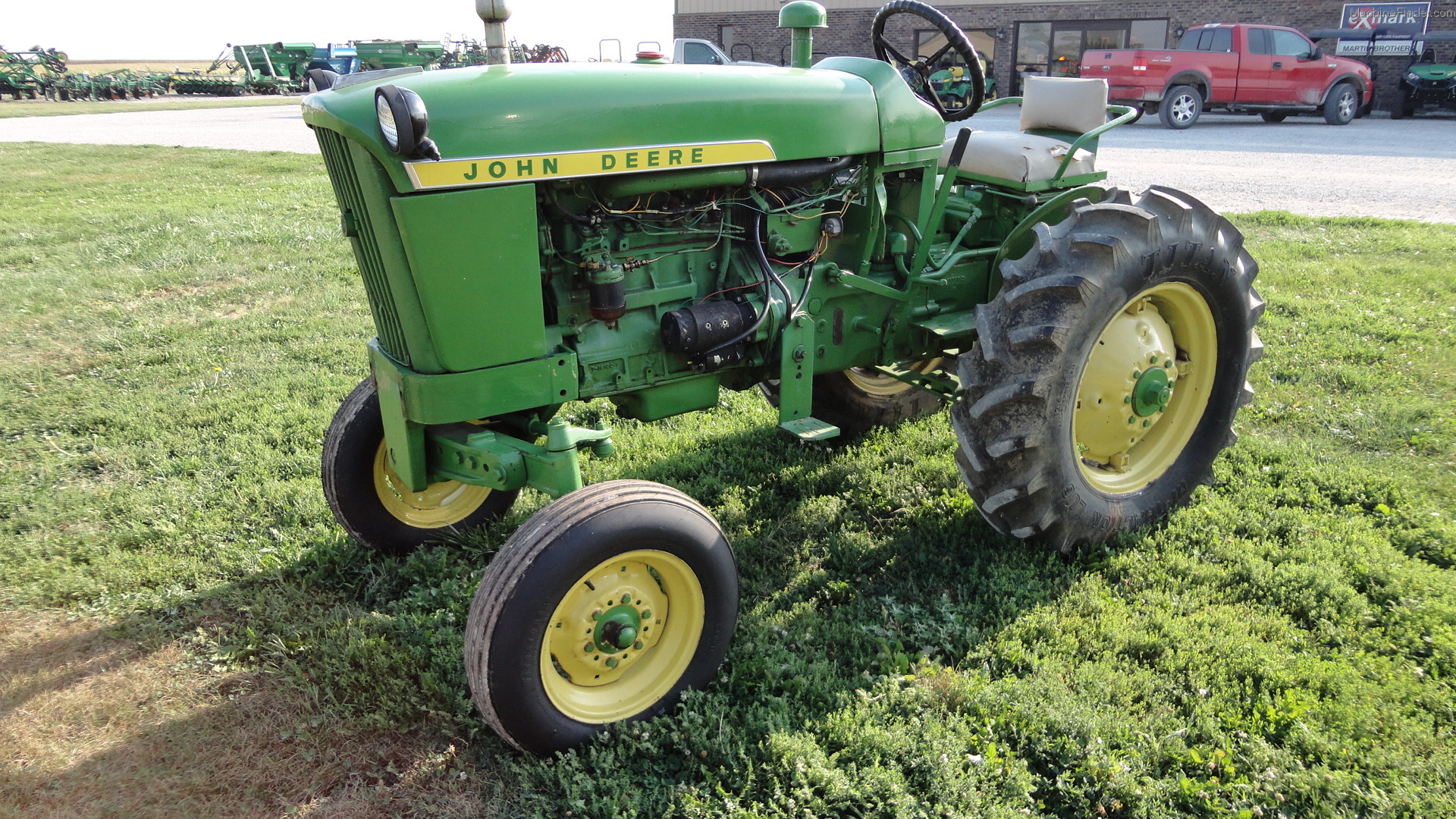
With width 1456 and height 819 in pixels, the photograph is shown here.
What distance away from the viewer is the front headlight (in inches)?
88.2

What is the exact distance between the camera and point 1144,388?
135 inches

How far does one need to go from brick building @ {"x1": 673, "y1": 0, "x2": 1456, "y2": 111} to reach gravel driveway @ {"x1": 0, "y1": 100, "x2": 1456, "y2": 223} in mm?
3158

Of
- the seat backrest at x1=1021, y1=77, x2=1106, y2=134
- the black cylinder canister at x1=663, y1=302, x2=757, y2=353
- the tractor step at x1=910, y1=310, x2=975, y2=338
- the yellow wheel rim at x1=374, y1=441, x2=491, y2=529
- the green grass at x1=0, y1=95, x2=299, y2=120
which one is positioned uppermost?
the green grass at x1=0, y1=95, x2=299, y2=120

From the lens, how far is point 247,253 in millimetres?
8250

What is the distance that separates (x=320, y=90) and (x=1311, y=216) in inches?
340

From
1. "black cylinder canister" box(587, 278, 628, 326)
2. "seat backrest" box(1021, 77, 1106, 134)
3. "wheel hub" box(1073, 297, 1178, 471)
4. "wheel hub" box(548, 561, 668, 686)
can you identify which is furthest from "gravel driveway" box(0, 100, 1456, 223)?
"wheel hub" box(548, 561, 668, 686)

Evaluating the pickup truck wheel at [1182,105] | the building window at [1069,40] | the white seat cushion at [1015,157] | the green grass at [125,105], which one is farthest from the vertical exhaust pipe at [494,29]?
the green grass at [125,105]

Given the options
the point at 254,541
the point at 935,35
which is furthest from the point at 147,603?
the point at 935,35

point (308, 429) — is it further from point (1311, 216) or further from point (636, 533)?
point (1311, 216)

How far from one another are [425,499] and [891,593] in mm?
1769

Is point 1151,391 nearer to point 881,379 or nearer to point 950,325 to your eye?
point 950,325

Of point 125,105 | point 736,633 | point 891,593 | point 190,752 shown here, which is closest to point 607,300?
point 736,633

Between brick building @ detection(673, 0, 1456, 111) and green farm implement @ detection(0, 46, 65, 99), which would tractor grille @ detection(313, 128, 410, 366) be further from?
green farm implement @ detection(0, 46, 65, 99)

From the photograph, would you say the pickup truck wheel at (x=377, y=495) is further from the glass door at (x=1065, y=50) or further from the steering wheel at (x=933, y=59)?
the glass door at (x=1065, y=50)
